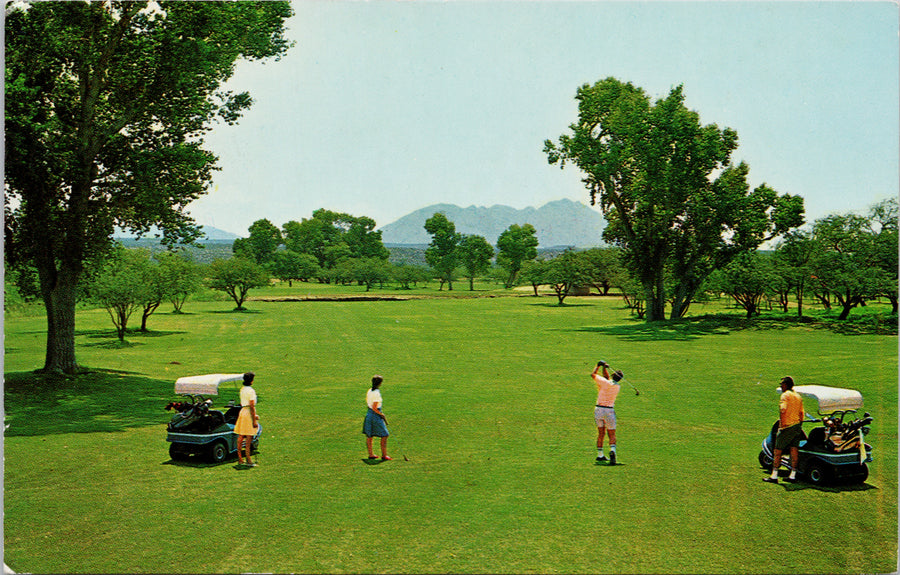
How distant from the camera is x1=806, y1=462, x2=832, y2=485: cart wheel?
11203 millimetres

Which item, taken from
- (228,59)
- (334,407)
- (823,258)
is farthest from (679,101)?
(334,407)

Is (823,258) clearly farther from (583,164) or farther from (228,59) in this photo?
(228,59)

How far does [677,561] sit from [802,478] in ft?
15.4

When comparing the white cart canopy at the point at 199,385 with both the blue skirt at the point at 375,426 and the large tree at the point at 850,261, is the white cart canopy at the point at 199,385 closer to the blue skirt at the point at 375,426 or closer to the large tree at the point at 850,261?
the blue skirt at the point at 375,426

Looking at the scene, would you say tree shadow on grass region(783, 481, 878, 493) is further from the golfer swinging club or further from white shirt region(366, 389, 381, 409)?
white shirt region(366, 389, 381, 409)

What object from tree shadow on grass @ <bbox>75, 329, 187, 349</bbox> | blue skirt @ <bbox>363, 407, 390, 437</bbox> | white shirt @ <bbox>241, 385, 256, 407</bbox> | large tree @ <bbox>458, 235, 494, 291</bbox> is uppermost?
large tree @ <bbox>458, 235, 494, 291</bbox>

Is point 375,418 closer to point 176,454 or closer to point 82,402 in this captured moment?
point 176,454

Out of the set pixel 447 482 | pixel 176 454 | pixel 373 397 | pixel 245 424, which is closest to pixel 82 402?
pixel 176 454

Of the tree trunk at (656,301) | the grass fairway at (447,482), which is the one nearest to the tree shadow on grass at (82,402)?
the grass fairway at (447,482)

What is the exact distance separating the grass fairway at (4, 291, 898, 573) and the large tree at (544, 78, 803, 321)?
71.7 ft

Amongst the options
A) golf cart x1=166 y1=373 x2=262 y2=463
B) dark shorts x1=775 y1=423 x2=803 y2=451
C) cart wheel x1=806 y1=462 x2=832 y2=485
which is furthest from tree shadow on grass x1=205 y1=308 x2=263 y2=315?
cart wheel x1=806 y1=462 x2=832 y2=485

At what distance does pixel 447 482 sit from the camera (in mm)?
11664

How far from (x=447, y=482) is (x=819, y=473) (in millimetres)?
6803

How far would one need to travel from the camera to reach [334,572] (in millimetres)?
8016
